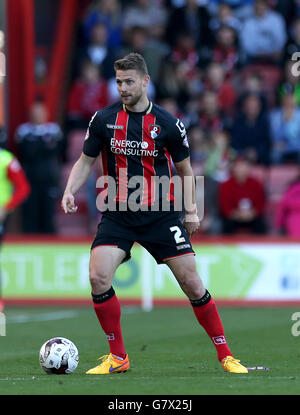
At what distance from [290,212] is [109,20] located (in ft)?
17.4

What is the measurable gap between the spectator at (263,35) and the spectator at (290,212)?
321cm

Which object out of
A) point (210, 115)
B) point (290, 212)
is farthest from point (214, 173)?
point (290, 212)

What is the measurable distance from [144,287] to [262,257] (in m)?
1.80

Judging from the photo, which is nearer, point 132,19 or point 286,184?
point 286,184

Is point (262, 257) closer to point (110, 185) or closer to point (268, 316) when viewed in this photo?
point (268, 316)

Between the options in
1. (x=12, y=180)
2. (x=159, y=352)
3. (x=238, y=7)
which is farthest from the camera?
(x=238, y=7)

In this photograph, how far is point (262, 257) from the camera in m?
15.5

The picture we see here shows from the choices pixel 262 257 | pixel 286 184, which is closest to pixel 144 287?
pixel 262 257

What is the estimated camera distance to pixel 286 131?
17000mm

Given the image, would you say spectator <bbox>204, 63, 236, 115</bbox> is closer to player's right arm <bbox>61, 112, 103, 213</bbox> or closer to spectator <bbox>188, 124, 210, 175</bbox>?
spectator <bbox>188, 124, 210, 175</bbox>

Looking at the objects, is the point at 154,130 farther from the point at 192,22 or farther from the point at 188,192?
the point at 192,22

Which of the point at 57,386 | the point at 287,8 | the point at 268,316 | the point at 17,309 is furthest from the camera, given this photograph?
the point at 287,8

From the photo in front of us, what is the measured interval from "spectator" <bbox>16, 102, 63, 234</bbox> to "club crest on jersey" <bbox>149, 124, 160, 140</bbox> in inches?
357

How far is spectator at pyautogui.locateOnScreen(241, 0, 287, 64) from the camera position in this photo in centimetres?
1788
